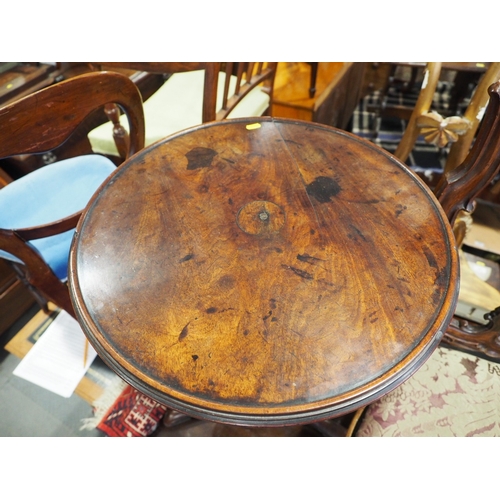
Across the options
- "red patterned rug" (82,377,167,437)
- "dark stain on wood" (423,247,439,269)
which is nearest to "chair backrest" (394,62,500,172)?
"dark stain on wood" (423,247,439,269)

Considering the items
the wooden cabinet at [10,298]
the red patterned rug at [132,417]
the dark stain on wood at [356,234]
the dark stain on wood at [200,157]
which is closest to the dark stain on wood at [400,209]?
the dark stain on wood at [356,234]

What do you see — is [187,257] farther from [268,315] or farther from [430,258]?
[430,258]

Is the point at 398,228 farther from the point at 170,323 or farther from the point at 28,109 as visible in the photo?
the point at 28,109

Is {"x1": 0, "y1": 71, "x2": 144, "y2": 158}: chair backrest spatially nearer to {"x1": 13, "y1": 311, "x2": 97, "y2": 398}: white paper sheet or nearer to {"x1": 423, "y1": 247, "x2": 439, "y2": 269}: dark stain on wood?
{"x1": 13, "y1": 311, "x2": 97, "y2": 398}: white paper sheet

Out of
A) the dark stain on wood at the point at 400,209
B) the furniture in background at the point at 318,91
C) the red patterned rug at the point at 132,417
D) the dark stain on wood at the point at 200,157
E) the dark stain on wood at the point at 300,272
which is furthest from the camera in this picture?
the furniture in background at the point at 318,91

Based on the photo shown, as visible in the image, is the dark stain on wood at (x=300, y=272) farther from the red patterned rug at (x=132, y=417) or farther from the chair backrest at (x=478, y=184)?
the red patterned rug at (x=132, y=417)

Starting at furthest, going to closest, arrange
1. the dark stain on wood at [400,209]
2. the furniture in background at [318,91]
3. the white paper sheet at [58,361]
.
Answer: the furniture in background at [318,91] → the white paper sheet at [58,361] → the dark stain on wood at [400,209]

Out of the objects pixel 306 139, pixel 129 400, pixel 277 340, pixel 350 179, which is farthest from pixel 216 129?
pixel 129 400

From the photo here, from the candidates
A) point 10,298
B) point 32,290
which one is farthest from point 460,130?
point 10,298

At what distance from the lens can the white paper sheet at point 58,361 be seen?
4.96 ft

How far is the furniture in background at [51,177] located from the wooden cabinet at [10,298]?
206 millimetres

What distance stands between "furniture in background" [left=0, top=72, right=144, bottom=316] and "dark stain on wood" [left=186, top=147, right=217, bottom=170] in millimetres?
335

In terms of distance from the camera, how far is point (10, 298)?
5.32 feet
